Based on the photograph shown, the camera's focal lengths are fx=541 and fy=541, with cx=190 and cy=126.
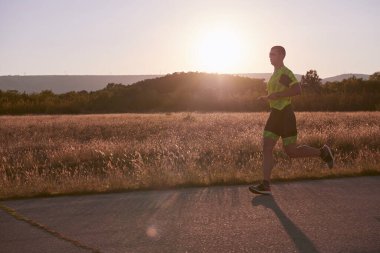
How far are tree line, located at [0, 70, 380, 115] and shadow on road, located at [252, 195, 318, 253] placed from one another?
4848 centimetres

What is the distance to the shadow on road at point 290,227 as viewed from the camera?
4473 millimetres

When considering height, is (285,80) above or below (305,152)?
above

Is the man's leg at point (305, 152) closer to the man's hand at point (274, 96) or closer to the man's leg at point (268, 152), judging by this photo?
the man's leg at point (268, 152)

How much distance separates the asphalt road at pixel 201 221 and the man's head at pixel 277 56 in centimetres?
158

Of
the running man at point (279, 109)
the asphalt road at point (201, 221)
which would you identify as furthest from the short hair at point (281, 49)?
the asphalt road at point (201, 221)

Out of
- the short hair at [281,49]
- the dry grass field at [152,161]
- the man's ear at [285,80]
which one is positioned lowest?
the dry grass field at [152,161]

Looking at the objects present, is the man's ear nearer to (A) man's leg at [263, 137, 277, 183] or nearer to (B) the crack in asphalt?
(A) man's leg at [263, 137, 277, 183]

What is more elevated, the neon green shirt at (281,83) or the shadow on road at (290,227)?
the neon green shirt at (281,83)

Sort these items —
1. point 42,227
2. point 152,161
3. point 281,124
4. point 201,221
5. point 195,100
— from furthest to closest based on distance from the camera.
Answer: point 195,100, point 152,161, point 281,124, point 201,221, point 42,227

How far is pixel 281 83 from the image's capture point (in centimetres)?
668

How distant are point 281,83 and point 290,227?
221 centimetres

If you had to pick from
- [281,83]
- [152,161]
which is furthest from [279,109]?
[152,161]

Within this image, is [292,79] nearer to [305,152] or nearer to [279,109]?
[279,109]

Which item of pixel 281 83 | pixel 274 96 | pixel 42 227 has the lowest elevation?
pixel 42 227
